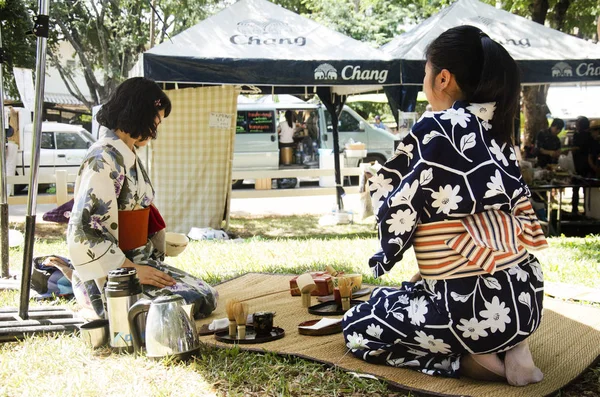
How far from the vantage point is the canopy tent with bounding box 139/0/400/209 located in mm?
7527

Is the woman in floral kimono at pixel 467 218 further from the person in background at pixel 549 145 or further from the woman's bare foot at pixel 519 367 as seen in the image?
the person in background at pixel 549 145

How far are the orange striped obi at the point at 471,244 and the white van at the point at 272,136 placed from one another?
13.4 metres

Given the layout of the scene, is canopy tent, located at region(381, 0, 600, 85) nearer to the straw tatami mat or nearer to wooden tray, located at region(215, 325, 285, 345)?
the straw tatami mat

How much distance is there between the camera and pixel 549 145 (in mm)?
11680

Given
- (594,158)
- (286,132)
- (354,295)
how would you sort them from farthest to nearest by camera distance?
(286,132), (594,158), (354,295)

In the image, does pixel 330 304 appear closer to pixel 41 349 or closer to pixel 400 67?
pixel 41 349

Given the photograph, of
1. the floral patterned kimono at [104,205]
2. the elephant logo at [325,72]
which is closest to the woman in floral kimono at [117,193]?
the floral patterned kimono at [104,205]

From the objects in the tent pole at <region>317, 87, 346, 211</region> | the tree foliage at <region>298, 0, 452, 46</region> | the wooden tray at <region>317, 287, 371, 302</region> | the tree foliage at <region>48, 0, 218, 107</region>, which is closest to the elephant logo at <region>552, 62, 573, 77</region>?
the tent pole at <region>317, 87, 346, 211</region>

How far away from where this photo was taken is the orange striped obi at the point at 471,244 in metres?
2.68

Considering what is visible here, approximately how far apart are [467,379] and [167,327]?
1367mm

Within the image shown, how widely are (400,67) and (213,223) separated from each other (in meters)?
3.21

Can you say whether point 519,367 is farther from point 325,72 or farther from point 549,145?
point 549,145

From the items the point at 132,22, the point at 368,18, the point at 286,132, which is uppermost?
the point at 368,18

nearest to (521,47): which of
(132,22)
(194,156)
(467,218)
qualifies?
(194,156)
